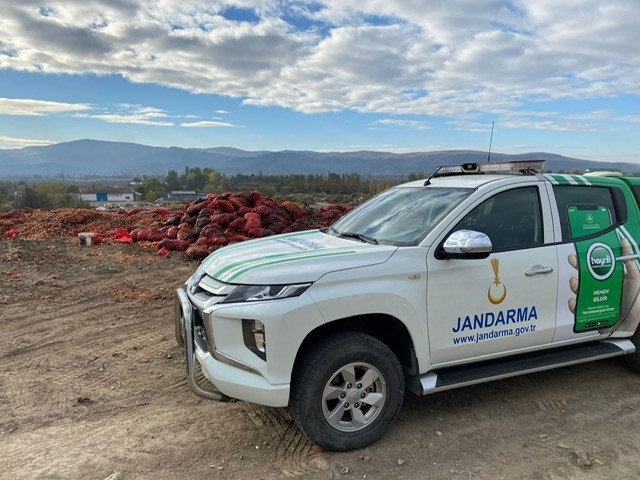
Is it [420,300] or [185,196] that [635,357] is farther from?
[185,196]

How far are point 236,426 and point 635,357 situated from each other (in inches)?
146

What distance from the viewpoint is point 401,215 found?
408cm

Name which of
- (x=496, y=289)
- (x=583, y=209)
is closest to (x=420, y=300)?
(x=496, y=289)

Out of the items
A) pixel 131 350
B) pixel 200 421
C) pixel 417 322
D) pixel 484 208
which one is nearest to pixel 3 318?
pixel 131 350

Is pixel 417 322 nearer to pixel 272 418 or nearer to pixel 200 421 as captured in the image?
pixel 272 418

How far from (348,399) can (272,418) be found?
0.81m

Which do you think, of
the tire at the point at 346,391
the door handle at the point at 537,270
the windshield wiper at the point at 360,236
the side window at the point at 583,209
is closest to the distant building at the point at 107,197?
the windshield wiper at the point at 360,236

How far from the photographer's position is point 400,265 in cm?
329

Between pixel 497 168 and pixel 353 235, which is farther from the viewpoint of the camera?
pixel 497 168

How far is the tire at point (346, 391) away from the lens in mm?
3070

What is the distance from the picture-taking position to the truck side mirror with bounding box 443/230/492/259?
3.22 meters

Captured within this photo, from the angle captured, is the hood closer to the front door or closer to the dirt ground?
the front door

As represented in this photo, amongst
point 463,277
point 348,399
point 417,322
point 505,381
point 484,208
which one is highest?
point 484,208

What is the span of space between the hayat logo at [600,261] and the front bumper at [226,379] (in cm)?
275
